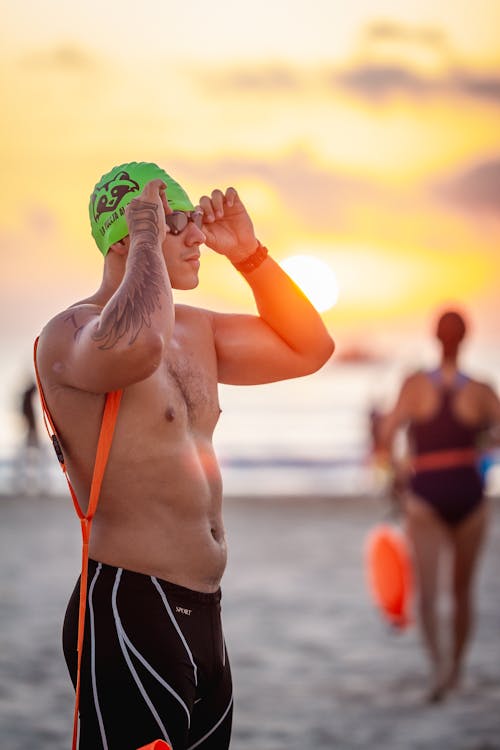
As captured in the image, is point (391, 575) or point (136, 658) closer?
point (136, 658)

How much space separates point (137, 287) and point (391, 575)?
240 inches

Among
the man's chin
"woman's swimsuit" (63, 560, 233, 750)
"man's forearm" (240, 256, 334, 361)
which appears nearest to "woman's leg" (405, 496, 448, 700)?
"man's forearm" (240, 256, 334, 361)

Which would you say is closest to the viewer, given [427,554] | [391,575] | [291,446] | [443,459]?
[427,554]

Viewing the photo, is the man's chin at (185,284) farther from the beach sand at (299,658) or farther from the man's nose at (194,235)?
the beach sand at (299,658)

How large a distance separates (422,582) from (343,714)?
958 mm

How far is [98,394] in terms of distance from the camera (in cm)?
310

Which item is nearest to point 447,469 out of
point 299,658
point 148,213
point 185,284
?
point 299,658

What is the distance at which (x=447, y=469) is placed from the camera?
725cm

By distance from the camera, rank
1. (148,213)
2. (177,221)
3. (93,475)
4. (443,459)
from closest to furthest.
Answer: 1. (148,213)
2. (93,475)
3. (177,221)
4. (443,459)

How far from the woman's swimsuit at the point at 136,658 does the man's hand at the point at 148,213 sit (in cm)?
95

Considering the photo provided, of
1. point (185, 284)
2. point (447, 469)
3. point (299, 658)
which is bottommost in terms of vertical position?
point (299, 658)

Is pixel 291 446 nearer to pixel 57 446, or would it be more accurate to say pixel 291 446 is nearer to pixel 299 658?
pixel 299 658

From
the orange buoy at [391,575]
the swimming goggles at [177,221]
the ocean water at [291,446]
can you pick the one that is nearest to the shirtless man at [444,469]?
the orange buoy at [391,575]

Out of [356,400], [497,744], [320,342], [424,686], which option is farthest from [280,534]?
[356,400]
